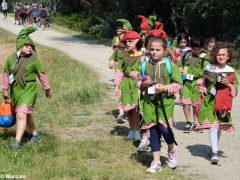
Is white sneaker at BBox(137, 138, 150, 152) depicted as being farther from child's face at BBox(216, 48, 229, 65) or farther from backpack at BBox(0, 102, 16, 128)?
backpack at BBox(0, 102, 16, 128)

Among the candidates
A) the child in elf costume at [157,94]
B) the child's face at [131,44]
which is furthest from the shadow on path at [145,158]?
the child's face at [131,44]

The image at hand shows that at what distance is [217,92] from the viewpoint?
684 centimetres

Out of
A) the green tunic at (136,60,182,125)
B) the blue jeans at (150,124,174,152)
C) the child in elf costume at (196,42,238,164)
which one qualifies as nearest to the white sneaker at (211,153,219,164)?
the child in elf costume at (196,42,238,164)

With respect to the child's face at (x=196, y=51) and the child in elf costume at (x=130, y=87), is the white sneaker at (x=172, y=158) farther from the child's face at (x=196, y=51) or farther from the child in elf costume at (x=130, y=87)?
the child's face at (x=196, y=51)

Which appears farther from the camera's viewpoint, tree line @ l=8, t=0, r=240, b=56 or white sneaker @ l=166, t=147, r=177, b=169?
tree line @ l=8, t=0, r=240, b=56

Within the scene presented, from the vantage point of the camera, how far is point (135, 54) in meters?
7.69

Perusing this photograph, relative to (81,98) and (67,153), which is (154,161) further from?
(81,98)

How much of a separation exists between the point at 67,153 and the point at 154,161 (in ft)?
4.55

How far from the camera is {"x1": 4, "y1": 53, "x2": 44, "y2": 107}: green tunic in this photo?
719 cm

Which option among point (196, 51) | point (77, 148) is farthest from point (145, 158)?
point (196, 51)

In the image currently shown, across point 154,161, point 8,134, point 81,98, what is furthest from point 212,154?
point 81,98

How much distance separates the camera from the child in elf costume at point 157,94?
20.1 feet

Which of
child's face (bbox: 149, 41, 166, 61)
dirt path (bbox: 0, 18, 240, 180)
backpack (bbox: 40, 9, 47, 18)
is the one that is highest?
child's face (bbox: 149, 41, 166, 61)

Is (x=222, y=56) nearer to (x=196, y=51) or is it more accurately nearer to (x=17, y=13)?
(x=196, y=51)
